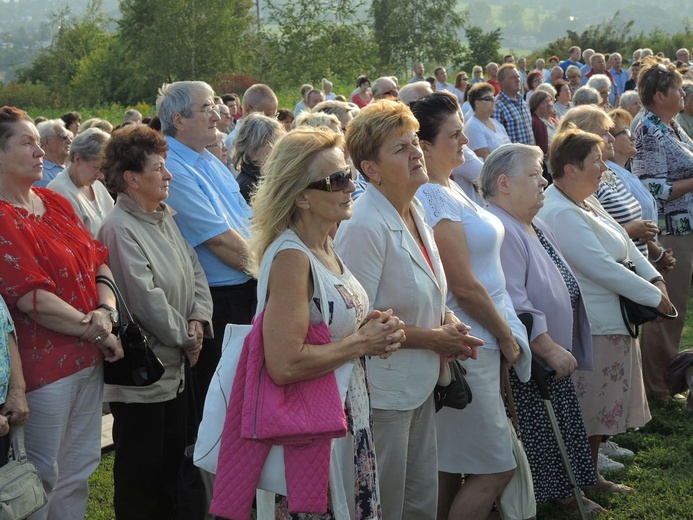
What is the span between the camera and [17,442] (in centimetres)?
355

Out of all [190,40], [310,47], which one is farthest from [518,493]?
[190,40]

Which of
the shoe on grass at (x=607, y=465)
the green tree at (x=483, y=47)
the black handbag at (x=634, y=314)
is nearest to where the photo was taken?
the black handbag at (x=634, y=314)

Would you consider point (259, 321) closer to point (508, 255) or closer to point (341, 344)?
point (341, 344)

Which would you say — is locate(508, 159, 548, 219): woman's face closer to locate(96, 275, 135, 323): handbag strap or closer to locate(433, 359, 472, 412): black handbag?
locate(433, 359, 472, 412): black handbag

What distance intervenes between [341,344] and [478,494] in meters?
1.42

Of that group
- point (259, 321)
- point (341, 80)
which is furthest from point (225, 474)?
point (341, 80)

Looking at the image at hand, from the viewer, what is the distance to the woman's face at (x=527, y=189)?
4379mm

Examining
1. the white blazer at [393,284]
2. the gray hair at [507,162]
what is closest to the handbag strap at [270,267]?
the white blazer at [393,284]

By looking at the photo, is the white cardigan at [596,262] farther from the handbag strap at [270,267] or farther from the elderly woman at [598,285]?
the handbag strap at [270,267]

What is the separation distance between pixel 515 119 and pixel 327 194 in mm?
8985

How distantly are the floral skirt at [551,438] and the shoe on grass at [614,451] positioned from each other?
3.74ft

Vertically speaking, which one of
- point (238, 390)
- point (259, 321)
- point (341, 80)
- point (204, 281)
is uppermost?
point (259, 321)

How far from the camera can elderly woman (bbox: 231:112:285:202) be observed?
219 inches

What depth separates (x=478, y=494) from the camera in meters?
3.95
